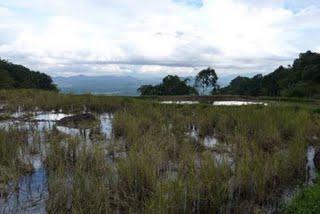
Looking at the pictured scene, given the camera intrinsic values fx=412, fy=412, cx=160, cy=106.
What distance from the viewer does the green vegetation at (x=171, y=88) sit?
46.4m

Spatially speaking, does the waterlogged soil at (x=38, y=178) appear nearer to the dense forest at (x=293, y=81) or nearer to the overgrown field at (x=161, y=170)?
the overgrown field at (x=161, y=170)

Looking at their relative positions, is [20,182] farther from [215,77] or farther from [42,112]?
[215,77]

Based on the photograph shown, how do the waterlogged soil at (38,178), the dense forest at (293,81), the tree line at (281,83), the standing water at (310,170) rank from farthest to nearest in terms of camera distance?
the tree line at (281,83), the dense forest at (293,81), the standing water at (310,170), the waterlogged soil at (38,178)

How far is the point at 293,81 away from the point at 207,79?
35.1 feet

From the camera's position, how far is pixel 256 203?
671 centimetres

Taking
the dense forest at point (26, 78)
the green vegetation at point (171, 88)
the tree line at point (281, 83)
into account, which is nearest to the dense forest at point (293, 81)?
the tree line at point (281, 83)

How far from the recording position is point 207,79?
4744cm

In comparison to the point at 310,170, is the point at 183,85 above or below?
above

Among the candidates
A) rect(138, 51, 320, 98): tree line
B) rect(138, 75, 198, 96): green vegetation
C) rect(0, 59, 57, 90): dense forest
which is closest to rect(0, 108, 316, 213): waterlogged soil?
rect(138, 51, 320, 98): tree line

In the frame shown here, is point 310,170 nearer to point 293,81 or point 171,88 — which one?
point 171,88

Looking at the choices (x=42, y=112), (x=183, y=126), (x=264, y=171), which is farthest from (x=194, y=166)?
(x=42, y=112)

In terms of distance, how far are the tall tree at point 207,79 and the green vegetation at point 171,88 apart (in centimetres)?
112

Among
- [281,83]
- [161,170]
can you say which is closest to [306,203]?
[161,170]

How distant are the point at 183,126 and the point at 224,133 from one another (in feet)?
5.78
